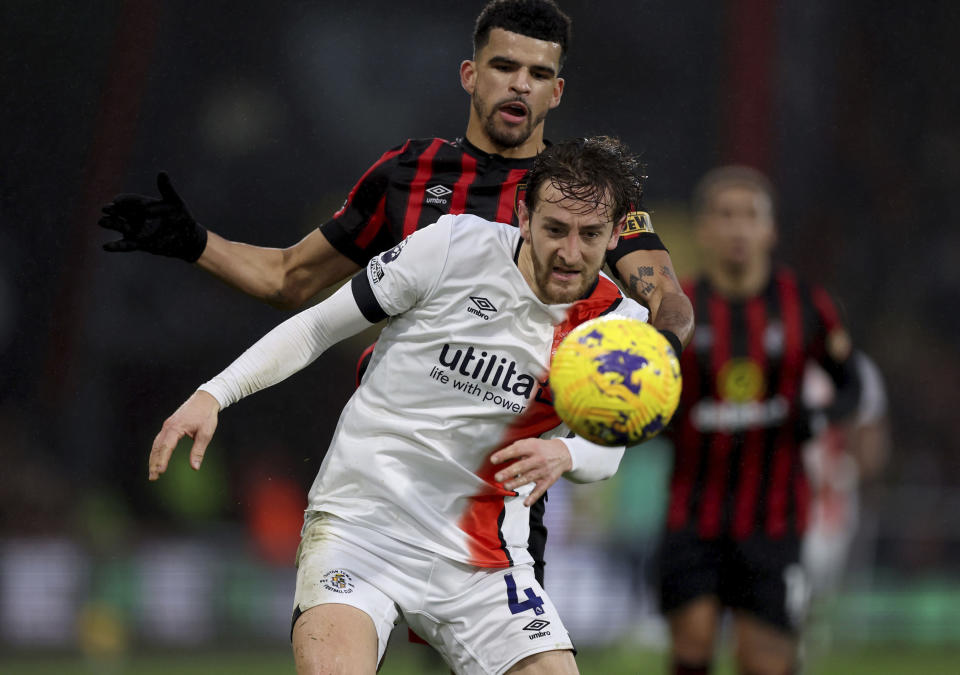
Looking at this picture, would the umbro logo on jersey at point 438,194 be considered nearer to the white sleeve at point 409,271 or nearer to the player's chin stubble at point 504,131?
the player's chin stubble at point 504,131

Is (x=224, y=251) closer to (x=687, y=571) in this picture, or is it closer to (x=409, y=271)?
(x=409, y=271)

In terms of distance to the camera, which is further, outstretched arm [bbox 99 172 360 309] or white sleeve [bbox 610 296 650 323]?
outstretched arm [bbox 99 172 360 309]

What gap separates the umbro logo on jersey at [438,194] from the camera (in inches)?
175

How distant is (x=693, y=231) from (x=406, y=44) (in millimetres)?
3371

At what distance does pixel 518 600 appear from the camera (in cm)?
386

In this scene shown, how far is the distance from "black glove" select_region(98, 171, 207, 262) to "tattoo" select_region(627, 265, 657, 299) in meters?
1.57

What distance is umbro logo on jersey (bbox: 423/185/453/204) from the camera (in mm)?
4453

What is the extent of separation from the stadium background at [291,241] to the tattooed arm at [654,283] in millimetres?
5641

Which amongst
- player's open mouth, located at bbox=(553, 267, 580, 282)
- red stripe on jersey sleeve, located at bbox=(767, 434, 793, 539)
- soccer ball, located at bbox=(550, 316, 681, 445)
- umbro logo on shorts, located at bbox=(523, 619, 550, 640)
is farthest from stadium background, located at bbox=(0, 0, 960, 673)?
soccer ball, located at bbox=(550, 316, 681, 445)

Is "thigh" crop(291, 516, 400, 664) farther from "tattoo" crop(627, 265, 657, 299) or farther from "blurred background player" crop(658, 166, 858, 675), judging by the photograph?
"blurred background player" crop(658, 166, 858, 675)

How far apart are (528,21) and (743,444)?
2.44 m

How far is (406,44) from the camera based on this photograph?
12.9m

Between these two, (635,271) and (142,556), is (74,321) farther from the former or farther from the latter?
(635,271)

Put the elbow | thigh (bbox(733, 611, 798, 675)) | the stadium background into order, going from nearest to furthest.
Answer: the elbow
thigh (bbox(733, 611, 798, 675))
the stadium background
